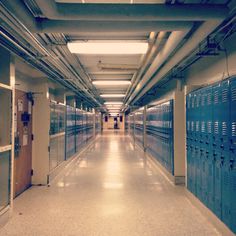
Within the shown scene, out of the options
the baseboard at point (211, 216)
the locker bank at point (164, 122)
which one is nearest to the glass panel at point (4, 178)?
the locker bank at point (164, 122)

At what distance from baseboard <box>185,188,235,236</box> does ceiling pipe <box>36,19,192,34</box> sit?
2361 mm

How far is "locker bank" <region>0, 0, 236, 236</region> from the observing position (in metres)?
2.49

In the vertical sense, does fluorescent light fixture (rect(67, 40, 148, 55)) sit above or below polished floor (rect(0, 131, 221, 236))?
above

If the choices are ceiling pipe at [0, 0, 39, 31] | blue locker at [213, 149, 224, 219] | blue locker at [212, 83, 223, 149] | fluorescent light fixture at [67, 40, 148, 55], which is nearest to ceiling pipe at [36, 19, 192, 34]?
ceiling pipe at [0, 0, 39, 31]

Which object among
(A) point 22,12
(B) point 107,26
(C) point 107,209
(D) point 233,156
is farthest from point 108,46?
(C) point 107,209

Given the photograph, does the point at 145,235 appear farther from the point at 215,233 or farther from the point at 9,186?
the point at 9,186

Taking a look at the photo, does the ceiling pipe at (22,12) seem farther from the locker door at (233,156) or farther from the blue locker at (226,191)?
the blue locker at (226,191)

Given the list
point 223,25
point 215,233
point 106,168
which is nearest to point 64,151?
point 106,168

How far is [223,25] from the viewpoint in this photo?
2832 mm

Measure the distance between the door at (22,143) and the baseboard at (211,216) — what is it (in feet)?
A: 9.91

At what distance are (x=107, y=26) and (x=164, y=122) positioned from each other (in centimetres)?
368

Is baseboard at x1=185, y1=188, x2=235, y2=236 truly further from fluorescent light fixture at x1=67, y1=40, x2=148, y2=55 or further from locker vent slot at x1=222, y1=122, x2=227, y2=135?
fluorescent light fixture at x1=67, y1=40, x2=148, y2=55

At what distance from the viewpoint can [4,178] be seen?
128 inches

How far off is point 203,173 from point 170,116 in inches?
86.5
